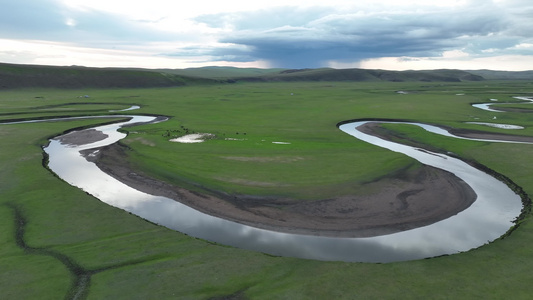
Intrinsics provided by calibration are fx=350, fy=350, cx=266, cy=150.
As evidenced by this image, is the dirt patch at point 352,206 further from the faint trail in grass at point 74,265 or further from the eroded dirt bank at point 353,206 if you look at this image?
the faint trail in grass at point 74,265

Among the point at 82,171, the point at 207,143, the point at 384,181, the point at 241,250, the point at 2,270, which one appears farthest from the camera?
the point at 207,143

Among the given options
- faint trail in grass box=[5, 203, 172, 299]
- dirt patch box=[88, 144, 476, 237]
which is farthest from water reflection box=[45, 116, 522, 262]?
faint trail in grass box=[5, 203, 172, 299]

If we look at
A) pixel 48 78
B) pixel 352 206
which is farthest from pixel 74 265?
pixel 48 78

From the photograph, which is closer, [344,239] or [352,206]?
[344,239]

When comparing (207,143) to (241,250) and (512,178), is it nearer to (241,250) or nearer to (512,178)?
(241,250)

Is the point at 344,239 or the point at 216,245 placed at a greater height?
the point at 216,245

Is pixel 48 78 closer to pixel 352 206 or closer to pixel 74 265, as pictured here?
pixel 74 265

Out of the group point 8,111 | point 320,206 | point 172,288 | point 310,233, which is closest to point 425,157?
point 320,206
